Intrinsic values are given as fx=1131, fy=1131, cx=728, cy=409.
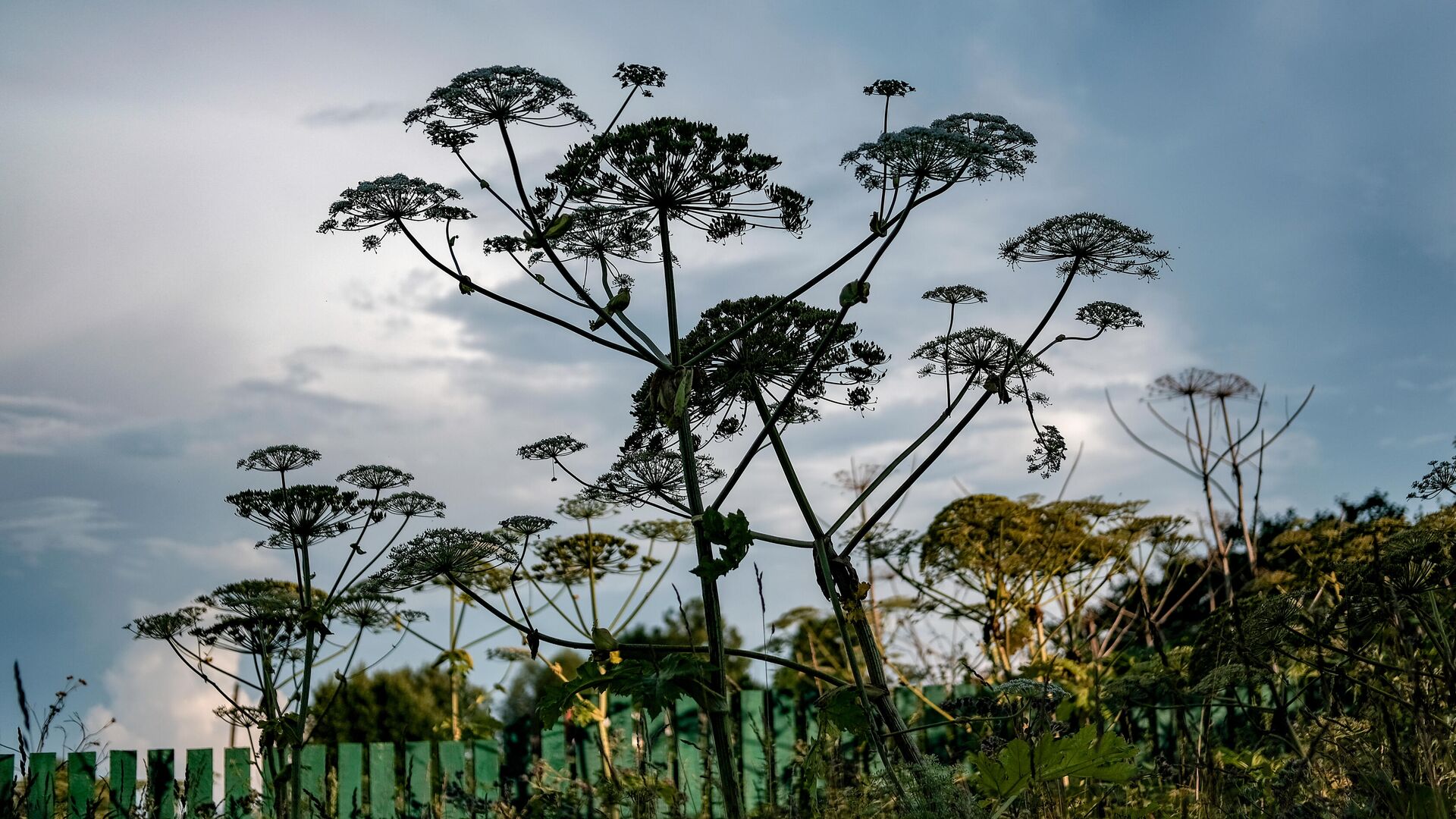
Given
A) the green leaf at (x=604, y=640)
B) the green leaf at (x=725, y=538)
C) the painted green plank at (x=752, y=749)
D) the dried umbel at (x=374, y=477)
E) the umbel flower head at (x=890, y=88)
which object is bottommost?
the painted green plank at (x=752, y=749)

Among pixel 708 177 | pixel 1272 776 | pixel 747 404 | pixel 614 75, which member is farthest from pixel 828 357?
pixel 1272 776

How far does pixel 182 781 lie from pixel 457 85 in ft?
22.4

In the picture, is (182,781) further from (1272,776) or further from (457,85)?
(1272,776)

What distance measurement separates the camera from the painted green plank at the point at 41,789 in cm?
835

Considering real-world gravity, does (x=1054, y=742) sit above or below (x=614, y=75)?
below

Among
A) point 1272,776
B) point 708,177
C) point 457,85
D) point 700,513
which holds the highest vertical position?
point 457,85

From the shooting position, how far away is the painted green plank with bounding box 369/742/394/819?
950 centimetres

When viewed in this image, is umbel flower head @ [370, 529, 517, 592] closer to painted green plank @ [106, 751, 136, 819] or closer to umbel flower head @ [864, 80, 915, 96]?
umbel flower head @ [864, 80, 915, 96]

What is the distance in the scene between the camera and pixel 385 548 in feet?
21.3

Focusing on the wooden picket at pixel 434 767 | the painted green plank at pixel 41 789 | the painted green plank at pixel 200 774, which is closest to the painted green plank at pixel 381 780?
the wooden picket at pixel 434 767

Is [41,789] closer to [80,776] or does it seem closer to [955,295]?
[80,776]

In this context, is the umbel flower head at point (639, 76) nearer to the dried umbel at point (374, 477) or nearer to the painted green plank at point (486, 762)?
the dried umbel at point (374, 477)

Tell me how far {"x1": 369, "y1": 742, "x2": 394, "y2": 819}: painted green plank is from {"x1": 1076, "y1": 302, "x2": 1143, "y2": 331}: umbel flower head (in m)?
6.84

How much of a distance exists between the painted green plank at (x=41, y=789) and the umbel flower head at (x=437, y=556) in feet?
14.7
